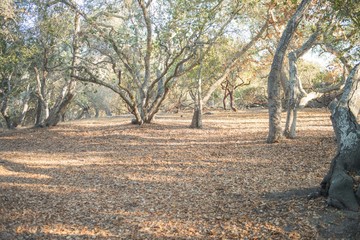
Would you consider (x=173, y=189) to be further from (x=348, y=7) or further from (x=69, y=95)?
(x=69, y=95)

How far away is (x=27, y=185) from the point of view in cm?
871

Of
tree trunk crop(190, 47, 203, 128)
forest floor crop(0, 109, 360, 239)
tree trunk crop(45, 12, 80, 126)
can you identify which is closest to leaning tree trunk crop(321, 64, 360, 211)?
forest floor crop(0, 109, 360, 239)

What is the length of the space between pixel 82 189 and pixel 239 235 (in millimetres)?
4655

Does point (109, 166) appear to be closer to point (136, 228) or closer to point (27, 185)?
point (27, 185)

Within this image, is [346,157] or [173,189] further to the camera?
[173,189]

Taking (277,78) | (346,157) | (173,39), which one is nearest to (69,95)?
(173,39)

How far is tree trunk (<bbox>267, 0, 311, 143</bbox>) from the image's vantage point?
1113 centimetres

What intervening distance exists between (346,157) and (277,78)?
6.41m

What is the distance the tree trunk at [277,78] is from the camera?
1113 cm

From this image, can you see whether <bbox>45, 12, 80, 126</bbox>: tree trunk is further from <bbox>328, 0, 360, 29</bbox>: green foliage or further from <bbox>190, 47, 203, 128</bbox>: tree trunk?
<bbox>328, 0, 360, 29</bbox>: green foliage

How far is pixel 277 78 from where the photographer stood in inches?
463

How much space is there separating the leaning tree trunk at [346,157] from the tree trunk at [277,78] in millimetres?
4688

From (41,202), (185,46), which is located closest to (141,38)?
(185,46)

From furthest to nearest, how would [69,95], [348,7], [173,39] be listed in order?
[69,95]
[173,39]
[348,7]
